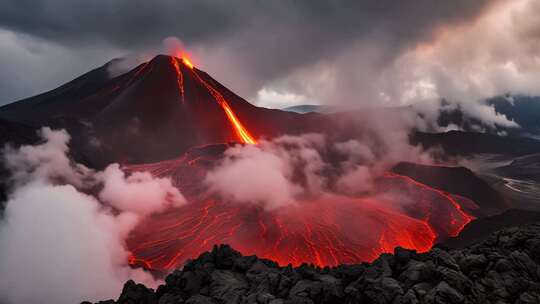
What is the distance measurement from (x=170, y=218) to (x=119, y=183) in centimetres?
1449

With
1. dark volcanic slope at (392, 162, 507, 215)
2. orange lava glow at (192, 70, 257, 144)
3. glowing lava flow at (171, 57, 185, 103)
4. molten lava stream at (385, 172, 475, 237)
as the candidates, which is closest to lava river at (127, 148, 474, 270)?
molten lava stream at (385, 172, 475, 237)

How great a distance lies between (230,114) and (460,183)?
194ft

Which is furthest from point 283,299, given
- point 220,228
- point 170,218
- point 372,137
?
point 372,137

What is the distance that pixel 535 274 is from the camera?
1436 cm

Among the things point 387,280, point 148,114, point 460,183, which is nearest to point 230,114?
point 148,114

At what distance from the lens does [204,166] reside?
7075cm

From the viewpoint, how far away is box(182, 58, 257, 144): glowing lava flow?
96.4 metres

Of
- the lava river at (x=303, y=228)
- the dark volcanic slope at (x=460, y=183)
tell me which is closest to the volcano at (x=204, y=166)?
the lava river at (x=303, y=228)

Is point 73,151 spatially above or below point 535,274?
above

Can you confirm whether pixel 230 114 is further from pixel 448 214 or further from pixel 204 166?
pixel 448 214

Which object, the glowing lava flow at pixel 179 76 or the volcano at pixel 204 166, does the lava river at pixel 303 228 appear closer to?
the volcano at pixel 204 166

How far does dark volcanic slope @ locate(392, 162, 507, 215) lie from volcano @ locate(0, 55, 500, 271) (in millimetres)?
1366

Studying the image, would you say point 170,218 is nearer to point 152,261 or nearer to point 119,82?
point 152,261

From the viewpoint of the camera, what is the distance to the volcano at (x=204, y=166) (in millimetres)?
41031
